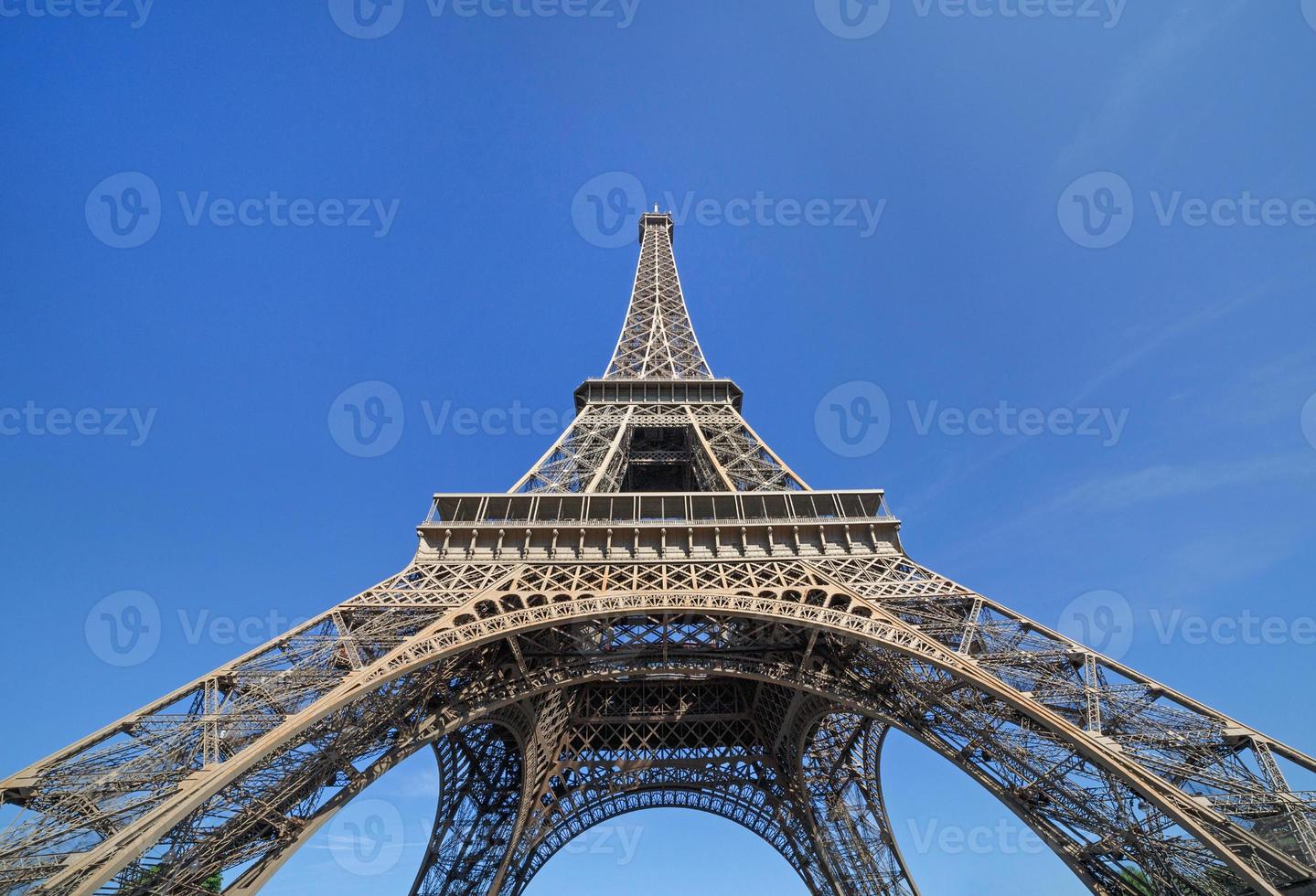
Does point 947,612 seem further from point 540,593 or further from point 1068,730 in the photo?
point 540,593

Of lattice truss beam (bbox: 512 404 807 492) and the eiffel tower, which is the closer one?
the eiffel tower

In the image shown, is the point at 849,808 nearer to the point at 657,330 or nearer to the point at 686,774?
the point at 686,774

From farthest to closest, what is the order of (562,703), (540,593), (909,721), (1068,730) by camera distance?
1. (562,703)
2. (540,593)
3. (909,721)
4. (1068,730)

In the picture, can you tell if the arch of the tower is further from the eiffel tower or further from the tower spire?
the tower spire

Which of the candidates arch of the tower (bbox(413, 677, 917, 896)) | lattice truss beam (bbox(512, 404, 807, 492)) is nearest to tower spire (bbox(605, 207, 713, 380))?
lattice truss beam (bbox(512, 404, 807, 492))

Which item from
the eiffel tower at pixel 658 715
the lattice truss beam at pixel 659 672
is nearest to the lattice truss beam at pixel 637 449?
the eiffel tower at pixel 658 715

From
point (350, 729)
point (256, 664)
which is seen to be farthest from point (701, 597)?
point (256, 664)

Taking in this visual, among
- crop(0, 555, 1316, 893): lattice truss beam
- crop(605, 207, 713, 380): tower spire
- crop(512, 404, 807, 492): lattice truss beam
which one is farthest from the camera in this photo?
crop(605, 207, 713, 380): tower spire

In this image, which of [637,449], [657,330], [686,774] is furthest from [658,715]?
[657,330]
